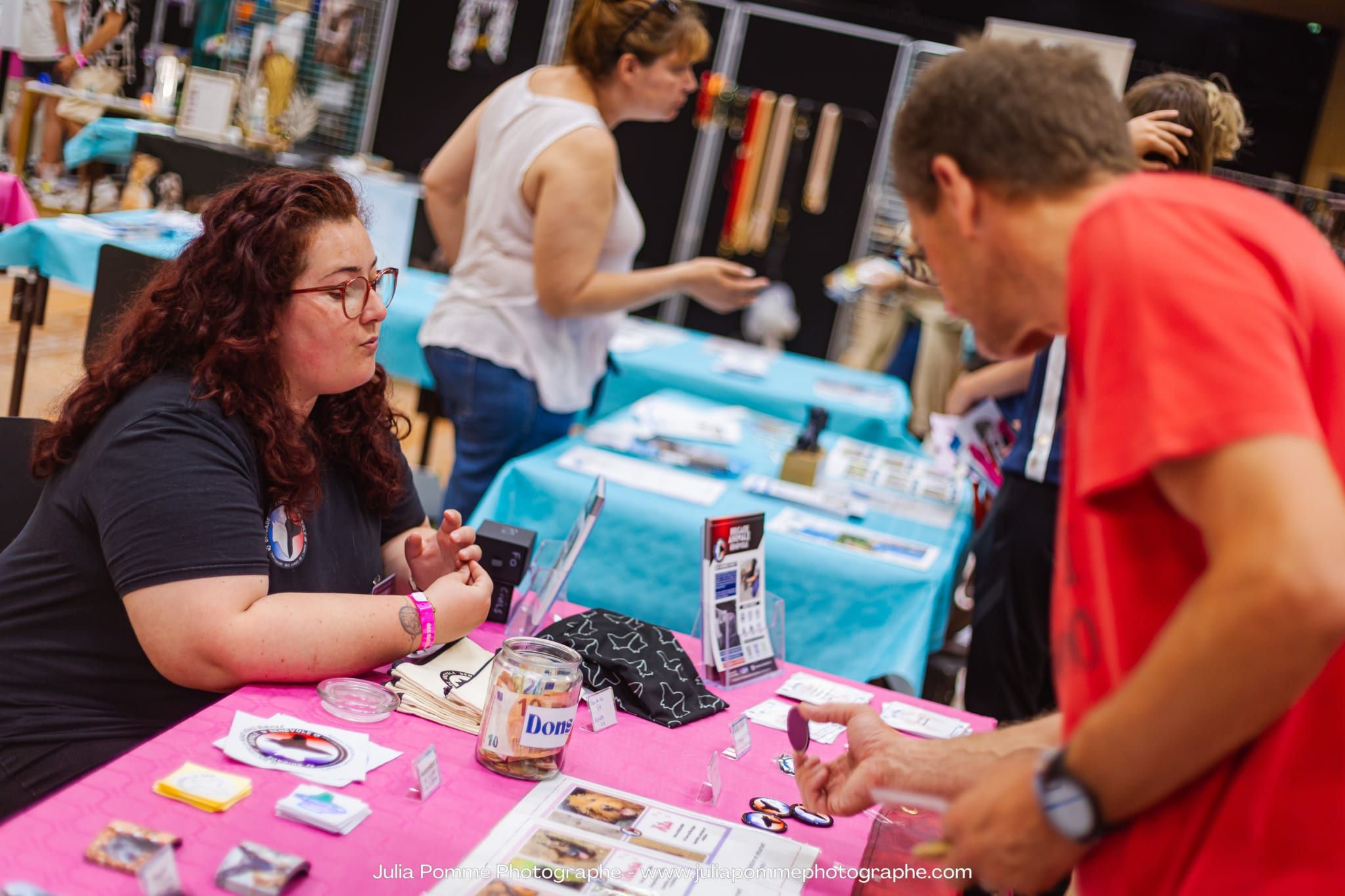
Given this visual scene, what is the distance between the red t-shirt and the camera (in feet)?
2.23

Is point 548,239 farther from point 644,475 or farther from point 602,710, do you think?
point 602,710

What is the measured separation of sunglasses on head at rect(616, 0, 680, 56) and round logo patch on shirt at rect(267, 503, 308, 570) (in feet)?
5.10

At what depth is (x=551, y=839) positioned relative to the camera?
1131 millimetres

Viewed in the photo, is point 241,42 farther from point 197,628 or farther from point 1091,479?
point 1091,479

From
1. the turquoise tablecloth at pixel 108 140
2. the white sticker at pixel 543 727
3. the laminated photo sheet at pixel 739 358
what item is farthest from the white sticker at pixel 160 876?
the turquoise tablecloth at pixel 108 140

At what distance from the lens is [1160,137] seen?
215cm

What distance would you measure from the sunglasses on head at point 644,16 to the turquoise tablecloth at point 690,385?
1408 mm

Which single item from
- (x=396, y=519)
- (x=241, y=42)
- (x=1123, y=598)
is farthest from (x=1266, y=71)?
(x=1123, y=598)

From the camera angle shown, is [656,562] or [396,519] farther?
[656,562]

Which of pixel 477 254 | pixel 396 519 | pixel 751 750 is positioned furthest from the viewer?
pixel 477 254

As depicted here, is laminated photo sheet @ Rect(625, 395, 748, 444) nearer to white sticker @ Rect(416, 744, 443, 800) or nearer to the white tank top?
the white tank top

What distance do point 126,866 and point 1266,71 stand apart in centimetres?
784

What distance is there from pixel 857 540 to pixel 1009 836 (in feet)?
5.50

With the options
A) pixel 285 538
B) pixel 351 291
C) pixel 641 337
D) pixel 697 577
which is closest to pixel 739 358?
pixel 641 337
